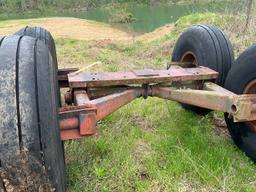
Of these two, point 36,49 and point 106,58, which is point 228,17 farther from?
point 36,49

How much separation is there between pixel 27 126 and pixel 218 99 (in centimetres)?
164

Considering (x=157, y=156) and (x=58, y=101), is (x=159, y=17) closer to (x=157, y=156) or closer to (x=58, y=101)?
(x=157, y=156)

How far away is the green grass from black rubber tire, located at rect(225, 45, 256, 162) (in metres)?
0.11

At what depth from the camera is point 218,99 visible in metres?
3.18

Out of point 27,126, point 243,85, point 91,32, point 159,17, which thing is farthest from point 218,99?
point 159,17

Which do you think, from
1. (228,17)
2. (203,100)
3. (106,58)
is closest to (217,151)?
(203,100)

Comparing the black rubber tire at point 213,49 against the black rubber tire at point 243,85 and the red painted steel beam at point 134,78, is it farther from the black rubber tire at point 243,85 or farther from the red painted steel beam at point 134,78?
the black rubber tire at point 243,85

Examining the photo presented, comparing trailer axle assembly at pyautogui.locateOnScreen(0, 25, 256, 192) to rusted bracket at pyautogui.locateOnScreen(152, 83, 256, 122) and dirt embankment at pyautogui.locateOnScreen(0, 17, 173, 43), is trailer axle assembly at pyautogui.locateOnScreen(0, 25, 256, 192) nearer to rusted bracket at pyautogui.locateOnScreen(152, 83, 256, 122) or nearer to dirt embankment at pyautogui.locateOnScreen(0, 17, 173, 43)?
rusted bracket at pyautogui.locateOnScreen(152, 83, 256, 122)

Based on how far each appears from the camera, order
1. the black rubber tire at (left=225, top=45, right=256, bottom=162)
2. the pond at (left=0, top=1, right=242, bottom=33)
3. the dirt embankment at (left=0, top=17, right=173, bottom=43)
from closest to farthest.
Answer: the black rubber tire at (left=225, top=45, right=256, bottom=162) → the dirt embankment at (left=0, top=17, right=173, bottom=43) → the pond at (left=0, top=1, right=242, bottom=33)

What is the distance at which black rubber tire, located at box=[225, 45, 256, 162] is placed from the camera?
3.47 meters

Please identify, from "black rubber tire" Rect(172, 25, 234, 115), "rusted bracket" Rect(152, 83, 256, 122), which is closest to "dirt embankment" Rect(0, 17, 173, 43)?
"black rubber tire" Rect(172, 25, 234, 115)

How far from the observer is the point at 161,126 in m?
4.38

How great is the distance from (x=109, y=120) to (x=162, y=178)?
1.51m

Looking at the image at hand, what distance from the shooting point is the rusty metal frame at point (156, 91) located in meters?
2.99
